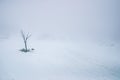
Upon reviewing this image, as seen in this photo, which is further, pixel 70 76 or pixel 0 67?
pixel 0 67

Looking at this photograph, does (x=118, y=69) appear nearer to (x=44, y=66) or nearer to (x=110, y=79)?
(x=110, y=79)

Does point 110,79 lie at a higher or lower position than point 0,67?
lower

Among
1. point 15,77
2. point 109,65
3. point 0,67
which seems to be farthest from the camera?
point 109,65

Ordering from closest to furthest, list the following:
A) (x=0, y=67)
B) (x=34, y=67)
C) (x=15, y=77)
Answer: (x=15, y=77) < (x=0, y=67) < (x=34, y=67)

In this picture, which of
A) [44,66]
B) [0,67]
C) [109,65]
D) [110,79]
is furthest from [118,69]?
[0,67]

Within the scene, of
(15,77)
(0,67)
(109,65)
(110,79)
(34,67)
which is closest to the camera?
(15,77)

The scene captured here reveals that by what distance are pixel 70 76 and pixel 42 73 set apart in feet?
9.64

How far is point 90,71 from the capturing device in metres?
14.7

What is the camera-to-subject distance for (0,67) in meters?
14.1

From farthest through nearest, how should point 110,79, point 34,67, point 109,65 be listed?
point 109,65 → point 34,67 → point 110,79

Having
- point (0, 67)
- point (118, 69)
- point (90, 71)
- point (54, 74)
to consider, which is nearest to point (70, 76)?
point (54, 74)

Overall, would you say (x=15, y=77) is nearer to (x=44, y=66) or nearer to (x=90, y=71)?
(x=44, y=66)

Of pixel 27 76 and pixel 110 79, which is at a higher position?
pixel 27 76

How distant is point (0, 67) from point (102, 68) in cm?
1200
